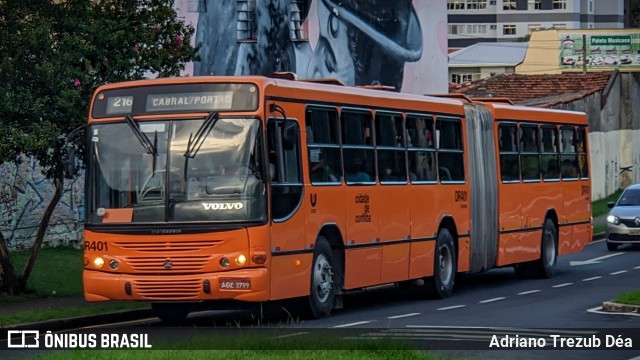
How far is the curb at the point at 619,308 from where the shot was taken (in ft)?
67.3

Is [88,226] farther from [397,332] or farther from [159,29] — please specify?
[159,29]

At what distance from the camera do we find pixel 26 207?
3077 centimetres

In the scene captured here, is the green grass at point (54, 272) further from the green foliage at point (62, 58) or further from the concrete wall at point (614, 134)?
the concrete wall at point (614, 134)

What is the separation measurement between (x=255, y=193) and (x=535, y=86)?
4953 centimetres

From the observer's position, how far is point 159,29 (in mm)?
24219

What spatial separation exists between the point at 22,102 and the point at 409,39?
29.2m

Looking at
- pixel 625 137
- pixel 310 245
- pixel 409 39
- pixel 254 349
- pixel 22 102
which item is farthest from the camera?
pixel 625 137

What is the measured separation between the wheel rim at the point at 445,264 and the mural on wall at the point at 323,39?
1741 centimetres

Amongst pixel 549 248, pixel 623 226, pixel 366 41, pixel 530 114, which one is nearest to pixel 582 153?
pixel 549 248

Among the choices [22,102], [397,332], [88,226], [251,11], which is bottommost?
[397,332]

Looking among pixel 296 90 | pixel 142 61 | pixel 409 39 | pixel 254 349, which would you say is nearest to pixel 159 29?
pixel 142 61

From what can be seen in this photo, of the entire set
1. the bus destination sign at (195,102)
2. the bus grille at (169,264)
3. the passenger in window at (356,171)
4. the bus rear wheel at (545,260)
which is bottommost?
the bus rear wheel at (545,260)

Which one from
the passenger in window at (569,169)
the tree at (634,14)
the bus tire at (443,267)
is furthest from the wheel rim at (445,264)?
the tree at (634,14)

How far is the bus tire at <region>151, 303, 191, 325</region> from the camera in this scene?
65.8 feet
